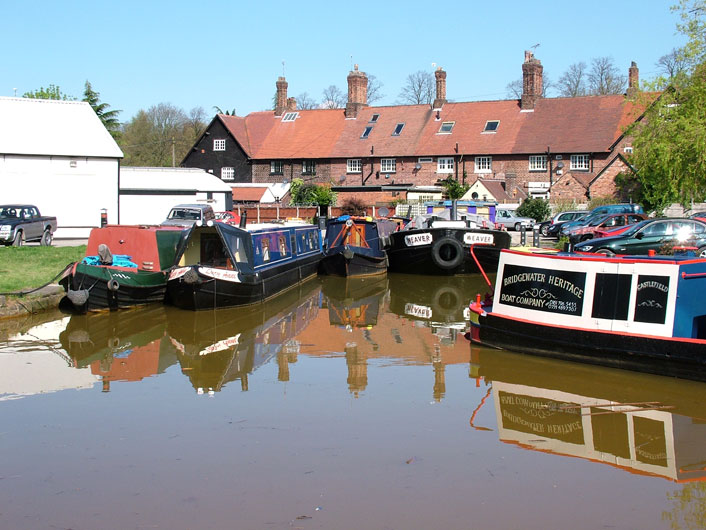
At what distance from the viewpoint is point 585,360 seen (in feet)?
35.9

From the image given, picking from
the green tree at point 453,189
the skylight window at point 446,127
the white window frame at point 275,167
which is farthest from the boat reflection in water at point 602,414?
the white window frame at point 275,167

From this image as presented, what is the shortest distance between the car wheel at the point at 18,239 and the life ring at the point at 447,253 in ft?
44.0

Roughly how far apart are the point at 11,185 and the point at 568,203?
29.6 meters

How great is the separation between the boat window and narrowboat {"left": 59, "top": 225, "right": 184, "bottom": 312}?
31.1ft

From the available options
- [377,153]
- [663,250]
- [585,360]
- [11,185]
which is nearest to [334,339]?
[585,360]

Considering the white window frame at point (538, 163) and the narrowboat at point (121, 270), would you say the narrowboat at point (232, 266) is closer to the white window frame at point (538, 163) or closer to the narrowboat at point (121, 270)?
the narrowboat at point (121, 270)

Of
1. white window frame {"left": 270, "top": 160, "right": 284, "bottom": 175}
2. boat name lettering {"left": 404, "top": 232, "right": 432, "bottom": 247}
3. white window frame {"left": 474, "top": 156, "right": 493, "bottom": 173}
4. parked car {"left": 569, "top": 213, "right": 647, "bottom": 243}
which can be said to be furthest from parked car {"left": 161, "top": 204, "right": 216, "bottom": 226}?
white window frame {"left": 270, "top": 160, "right": 284, "bottom": 175}

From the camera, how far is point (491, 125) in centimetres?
5141

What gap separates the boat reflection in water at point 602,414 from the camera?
7777 mm

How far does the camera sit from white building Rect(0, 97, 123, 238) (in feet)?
101

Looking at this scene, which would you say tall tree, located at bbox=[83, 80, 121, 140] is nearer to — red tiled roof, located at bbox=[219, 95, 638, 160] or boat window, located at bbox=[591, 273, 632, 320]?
red tiled roof, located at bbox=[219, 95, 638, 160]

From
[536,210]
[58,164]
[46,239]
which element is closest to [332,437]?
[46,239]

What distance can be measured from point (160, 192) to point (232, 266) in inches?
876

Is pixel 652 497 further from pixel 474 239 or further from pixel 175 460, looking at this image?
pixel 474 239
